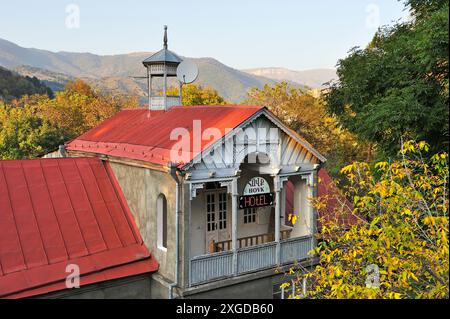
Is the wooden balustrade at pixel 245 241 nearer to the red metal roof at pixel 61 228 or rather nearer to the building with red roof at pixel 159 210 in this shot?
the building with red roof at pixel 159 210

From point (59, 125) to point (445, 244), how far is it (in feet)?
129

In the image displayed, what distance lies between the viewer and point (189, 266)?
36.5ft

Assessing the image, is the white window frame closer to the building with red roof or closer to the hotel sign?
the building with red roof

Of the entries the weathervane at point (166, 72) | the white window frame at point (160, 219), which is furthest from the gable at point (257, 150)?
the weathervane at point (166, 72)

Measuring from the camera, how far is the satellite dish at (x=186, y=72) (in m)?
16.3

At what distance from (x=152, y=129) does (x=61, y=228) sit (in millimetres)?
Result: 4344

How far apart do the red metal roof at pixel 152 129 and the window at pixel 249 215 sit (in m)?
4.07

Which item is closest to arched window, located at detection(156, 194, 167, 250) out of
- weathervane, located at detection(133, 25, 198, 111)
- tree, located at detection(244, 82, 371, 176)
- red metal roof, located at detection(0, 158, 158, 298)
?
red metal roof, located at detection(0, 158, 158, 298)

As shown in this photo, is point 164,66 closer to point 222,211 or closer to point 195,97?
point 222,211

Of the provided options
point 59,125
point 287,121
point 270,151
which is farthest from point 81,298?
point 59,125

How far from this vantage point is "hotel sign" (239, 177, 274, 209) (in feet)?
41.0

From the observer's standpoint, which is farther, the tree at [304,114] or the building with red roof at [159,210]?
the tree at [304,114]

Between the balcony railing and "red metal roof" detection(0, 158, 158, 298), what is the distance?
1394mm

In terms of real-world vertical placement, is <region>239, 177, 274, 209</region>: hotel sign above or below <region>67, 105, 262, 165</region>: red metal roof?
below
